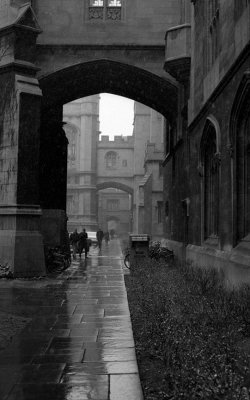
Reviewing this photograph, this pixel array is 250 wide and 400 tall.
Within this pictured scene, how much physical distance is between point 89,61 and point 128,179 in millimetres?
44538

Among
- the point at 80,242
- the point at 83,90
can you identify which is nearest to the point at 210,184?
the point at 83,90

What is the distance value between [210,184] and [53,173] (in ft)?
31.6

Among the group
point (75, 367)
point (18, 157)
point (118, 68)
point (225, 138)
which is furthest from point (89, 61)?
point (75, 367)

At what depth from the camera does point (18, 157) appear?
1372cm

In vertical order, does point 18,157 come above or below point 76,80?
below

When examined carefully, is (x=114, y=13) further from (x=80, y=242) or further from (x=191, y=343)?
(x=191, y=343)

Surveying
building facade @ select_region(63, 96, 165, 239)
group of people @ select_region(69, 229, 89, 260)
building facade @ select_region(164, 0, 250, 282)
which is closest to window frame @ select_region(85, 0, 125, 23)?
building facade @ select_region(164, 0, 250, 282)

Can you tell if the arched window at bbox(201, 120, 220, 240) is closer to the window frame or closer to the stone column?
the stone column

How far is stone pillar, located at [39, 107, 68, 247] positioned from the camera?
1930cm

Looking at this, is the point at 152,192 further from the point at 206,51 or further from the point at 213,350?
the point at 213,350

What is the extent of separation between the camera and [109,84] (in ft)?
65.7

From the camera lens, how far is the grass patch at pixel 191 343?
3.36 metres

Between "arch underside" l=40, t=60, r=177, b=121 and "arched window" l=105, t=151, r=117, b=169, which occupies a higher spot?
"arched window" l=105, t=151, r=117, b=169

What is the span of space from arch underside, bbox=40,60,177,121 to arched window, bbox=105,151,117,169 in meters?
41.5
